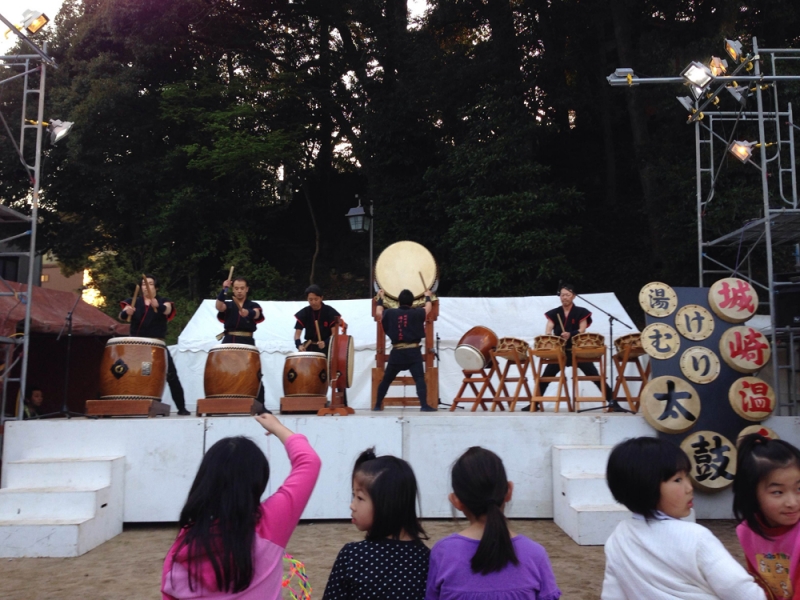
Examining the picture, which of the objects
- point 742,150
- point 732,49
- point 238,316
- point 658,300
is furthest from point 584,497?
point 732,49

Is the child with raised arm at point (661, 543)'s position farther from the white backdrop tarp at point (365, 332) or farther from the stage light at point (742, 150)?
the white backdrop tarp at point (365, 332)

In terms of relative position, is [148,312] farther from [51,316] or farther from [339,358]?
[339,358]

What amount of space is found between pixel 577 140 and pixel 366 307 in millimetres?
9713

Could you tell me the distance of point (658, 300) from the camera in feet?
20.8

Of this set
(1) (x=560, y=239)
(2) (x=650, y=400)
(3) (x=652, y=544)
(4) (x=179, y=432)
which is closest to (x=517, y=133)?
(1) (x=560, y=239)

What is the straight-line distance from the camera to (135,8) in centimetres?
1648

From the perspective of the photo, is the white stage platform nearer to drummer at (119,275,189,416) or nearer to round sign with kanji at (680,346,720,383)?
round sign with kanji at (680,346,720,383)

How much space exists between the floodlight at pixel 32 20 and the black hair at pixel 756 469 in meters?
6.53

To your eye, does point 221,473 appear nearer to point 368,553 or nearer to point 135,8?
point 368,553

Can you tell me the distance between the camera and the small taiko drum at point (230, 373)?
20.3 feet

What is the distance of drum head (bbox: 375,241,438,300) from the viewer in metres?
8.01

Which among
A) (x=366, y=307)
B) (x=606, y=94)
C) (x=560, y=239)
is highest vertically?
(x=606, y=94)

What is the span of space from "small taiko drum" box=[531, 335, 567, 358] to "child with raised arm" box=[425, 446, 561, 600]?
4.89m

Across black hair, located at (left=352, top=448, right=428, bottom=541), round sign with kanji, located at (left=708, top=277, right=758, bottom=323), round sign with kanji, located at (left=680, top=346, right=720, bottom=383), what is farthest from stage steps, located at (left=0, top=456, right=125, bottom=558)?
round sign with kanji, located at (left=708, top=277, right=758, bottom=323)
